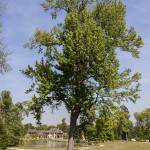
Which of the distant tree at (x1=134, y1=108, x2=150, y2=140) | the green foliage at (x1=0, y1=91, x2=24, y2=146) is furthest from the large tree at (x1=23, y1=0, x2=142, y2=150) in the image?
the distant tree at (x1=134, y1=108, x2=150, y2=140)

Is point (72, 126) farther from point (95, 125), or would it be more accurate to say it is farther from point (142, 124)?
point (142, 124)

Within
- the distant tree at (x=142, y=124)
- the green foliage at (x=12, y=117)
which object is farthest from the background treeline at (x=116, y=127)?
the green foliage at (x=12, y=117)

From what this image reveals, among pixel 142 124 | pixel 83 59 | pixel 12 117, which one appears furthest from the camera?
pixel 142 124

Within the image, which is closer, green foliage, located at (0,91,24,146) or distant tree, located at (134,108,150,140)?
green foliage, located at (0,91,24,146)

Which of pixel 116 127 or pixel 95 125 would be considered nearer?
pixel 95 125

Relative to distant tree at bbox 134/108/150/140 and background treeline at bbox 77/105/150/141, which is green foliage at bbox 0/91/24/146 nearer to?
background treeline at bbox 77/105/150/141

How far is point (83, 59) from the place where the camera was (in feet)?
120

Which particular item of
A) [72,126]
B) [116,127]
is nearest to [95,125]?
[72,126]

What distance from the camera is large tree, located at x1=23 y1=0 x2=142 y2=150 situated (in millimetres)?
36406

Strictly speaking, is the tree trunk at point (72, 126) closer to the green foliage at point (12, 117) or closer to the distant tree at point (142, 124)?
the green foliage at point (12, 117)

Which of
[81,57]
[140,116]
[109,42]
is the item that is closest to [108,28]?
[109,42]

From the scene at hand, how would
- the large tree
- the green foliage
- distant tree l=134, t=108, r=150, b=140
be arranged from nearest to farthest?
the large tree → the green foliage → distant tree l=134, t=108, r=150, b=140

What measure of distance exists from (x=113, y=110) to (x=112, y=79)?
2.71m

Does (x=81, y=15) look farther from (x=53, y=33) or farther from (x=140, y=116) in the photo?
(x=140, y=116)
